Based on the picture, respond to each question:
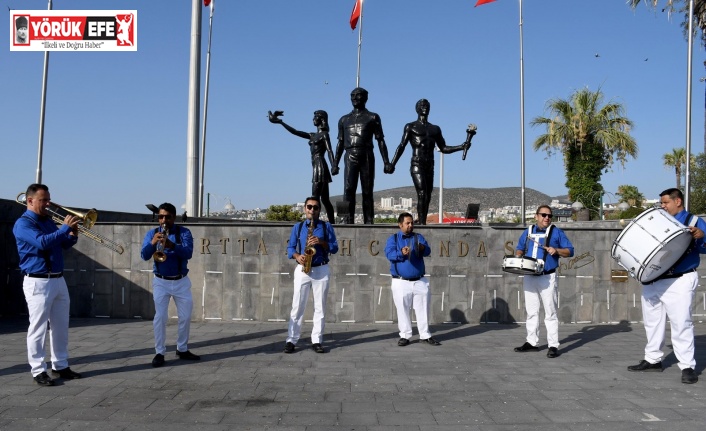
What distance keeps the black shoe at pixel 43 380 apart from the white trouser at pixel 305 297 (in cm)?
286

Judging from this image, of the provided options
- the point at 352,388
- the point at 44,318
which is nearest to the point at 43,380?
the point at 44,318

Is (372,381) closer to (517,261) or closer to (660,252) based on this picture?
(517,261)

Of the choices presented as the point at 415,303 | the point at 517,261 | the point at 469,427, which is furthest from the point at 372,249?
the point at 469,427

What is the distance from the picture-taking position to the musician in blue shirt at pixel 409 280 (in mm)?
8875

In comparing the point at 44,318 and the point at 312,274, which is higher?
the point at 312,274

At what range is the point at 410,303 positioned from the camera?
9.00m

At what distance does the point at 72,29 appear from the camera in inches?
605

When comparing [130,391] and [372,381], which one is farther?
[372,381]

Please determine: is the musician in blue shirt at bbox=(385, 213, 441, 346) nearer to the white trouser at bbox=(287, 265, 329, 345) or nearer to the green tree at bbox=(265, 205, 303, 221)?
the white trouser at bbox=(287, 265, 329, 345)

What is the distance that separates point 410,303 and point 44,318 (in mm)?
4604

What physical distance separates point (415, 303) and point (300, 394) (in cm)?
327

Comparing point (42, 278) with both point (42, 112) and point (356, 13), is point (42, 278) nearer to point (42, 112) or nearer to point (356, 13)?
point (42, 112)

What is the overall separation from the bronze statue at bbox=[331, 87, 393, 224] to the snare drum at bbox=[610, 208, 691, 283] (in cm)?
529

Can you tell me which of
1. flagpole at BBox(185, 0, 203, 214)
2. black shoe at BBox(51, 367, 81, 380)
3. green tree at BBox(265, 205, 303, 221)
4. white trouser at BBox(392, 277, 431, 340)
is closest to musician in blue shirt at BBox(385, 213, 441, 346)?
white trouser at BBox(392, 277, 431, 340)
